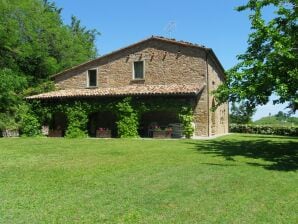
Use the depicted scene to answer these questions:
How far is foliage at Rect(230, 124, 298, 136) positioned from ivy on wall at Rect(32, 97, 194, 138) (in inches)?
627

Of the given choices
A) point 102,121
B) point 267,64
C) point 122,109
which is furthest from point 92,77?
point 267,64

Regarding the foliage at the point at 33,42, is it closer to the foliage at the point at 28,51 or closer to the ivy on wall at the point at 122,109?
the foliage at the point at 28,51

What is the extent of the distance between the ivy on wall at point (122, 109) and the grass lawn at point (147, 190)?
1008cm

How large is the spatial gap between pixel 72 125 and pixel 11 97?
6327mm

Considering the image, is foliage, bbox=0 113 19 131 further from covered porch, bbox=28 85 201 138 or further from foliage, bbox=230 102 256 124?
foliage, bbox=230 102 256 124

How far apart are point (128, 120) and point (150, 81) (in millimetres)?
3924

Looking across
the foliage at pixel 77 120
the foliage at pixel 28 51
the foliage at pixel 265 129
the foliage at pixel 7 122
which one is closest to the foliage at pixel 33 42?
the foliage at pixel 28 51

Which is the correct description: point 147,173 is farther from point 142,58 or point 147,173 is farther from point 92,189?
point 142,58

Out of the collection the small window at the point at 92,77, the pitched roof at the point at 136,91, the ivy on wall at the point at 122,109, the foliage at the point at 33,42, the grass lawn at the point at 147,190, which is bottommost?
the grass lawn at the point at 147,190

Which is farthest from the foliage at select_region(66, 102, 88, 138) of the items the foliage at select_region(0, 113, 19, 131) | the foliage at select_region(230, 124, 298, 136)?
the foliage at select_region(230, 124, 298, 136)

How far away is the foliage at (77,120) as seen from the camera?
24.6m

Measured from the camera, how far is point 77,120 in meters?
24.8

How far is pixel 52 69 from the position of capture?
35438 millimetres

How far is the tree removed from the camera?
12734 mm
